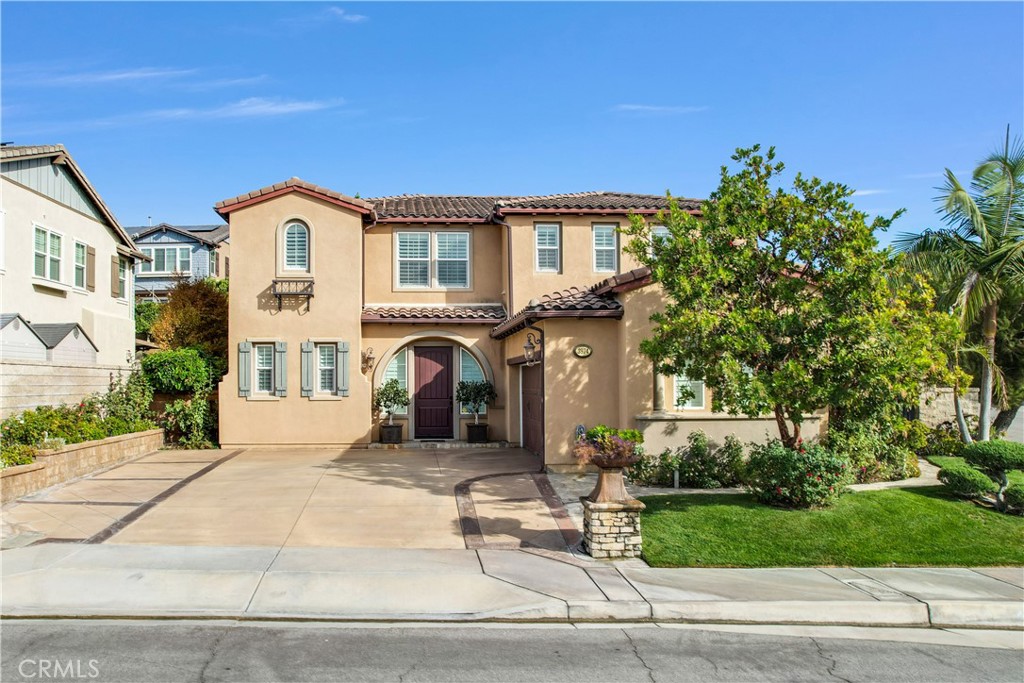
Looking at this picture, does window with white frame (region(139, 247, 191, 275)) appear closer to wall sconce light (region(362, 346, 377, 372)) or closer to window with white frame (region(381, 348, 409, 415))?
wall sconce light (region(362, 346, 377, 372))

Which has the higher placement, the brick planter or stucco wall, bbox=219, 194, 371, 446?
stucco wall, bbox=219, 194, 371, 446

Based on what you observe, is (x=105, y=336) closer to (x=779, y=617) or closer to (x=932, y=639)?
(x=779, y=617)

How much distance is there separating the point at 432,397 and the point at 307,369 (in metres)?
3.37

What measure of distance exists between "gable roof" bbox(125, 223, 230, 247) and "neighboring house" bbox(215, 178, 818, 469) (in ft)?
78.6

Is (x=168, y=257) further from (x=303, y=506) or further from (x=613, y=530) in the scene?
(x=613, y=530)

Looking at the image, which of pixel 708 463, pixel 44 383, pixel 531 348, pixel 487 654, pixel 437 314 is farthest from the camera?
pixel 437 314

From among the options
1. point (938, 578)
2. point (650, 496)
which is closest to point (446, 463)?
point (650, 496)

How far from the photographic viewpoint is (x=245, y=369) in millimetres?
18656

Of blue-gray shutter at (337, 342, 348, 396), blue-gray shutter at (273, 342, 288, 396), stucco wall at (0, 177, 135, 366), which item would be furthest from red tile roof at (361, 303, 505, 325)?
stucco wall at (0, 177, 135, 366)

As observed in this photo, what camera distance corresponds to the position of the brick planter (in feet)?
38.3

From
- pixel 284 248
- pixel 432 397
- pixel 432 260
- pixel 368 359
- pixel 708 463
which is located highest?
pixel 284 248

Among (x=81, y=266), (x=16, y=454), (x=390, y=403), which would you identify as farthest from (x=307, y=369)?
(x=16, y=454)

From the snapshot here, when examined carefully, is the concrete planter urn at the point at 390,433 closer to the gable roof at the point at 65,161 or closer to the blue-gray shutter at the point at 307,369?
the blue-gray shutter at the point at 307,369

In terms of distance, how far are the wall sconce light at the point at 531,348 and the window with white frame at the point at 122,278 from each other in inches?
528
